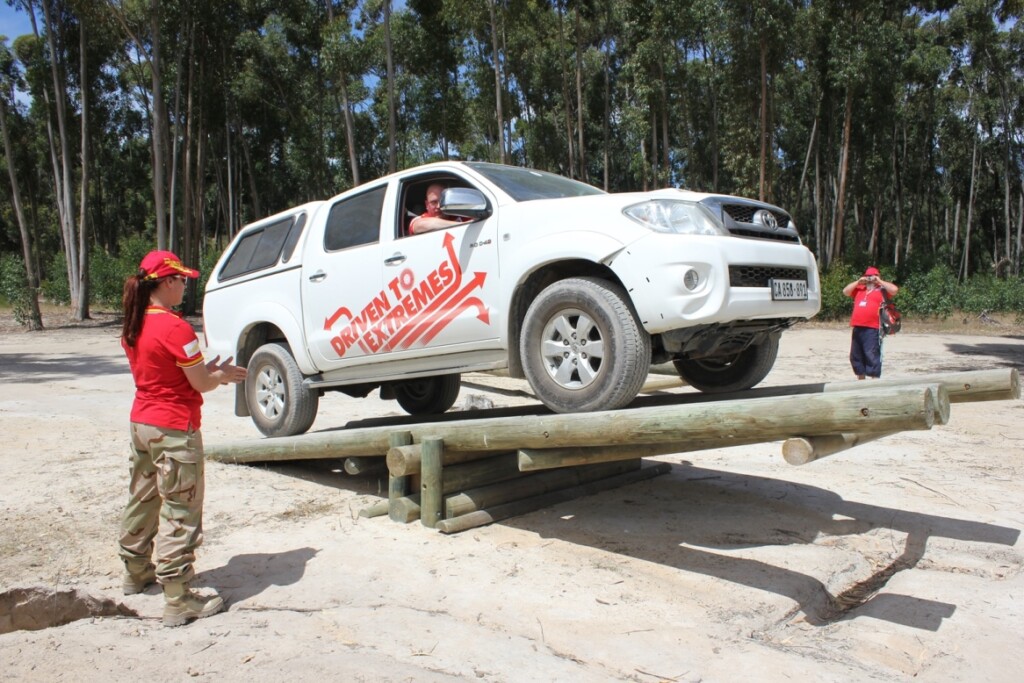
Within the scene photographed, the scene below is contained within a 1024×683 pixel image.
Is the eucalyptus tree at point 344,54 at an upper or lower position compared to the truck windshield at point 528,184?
upper

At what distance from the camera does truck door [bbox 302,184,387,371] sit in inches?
222

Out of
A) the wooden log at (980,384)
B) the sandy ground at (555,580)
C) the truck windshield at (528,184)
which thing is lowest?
the sandy ground at (555,580)

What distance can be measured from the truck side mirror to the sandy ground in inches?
80.9

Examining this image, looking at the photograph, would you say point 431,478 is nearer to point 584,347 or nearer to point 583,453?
point 583,453

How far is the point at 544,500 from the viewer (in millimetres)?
5711

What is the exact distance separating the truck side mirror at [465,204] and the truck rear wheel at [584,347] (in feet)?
2.40

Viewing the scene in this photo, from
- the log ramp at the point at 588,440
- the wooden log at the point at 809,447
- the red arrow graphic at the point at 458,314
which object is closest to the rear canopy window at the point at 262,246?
the log ramp at the point at 588,440

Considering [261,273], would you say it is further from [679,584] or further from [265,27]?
[265,27]

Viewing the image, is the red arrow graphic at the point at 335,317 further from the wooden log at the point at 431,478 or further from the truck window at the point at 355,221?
the wooden log at the point at 431,478

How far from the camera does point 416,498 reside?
542 centimetres

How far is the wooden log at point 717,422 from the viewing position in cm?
328

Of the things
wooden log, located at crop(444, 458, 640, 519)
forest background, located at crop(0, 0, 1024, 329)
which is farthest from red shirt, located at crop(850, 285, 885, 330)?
forest background, located at crop(0, 0, 1024, 329)

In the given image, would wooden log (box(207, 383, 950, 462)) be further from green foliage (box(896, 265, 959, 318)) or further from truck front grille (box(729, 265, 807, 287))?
green foliage (box(896, 265, 959, 318))

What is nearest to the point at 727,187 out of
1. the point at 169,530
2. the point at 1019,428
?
the point at 1019,428
